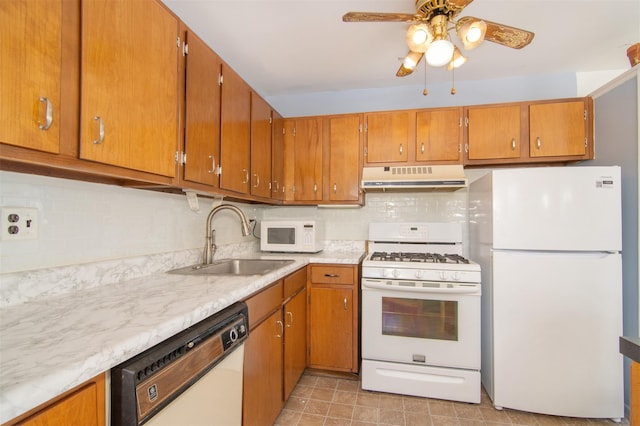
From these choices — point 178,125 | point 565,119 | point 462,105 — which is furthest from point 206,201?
point 565,119

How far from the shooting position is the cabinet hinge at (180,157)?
4.27 feet

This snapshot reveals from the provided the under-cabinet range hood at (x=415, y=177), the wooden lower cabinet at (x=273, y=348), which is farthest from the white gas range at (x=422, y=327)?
the under-cabinet range hood at (x=415, y=177)

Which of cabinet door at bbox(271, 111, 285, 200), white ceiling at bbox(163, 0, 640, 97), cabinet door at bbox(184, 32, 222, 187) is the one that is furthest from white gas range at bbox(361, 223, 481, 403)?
white ceiling at bbox(163, 0, 640, 97)

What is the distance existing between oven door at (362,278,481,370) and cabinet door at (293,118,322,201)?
991mm

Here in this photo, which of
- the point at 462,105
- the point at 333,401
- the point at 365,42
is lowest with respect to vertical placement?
the point at 333,401

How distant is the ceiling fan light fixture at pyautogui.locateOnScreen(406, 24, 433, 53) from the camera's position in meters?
1.32

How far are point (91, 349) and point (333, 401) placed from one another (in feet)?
5.80

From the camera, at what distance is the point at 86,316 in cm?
87

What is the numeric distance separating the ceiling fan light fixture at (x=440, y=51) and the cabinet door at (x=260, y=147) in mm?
1211

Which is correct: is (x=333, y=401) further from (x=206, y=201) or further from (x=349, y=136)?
(x=349, y=136)

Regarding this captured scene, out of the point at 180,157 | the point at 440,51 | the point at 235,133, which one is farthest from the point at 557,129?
the point at 180,157

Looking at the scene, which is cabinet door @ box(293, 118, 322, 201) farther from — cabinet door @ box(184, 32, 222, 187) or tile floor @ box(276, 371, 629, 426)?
tile floor @ box(276, 371, 629, 426)

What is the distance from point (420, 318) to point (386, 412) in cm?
64

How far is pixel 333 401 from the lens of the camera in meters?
1.96
